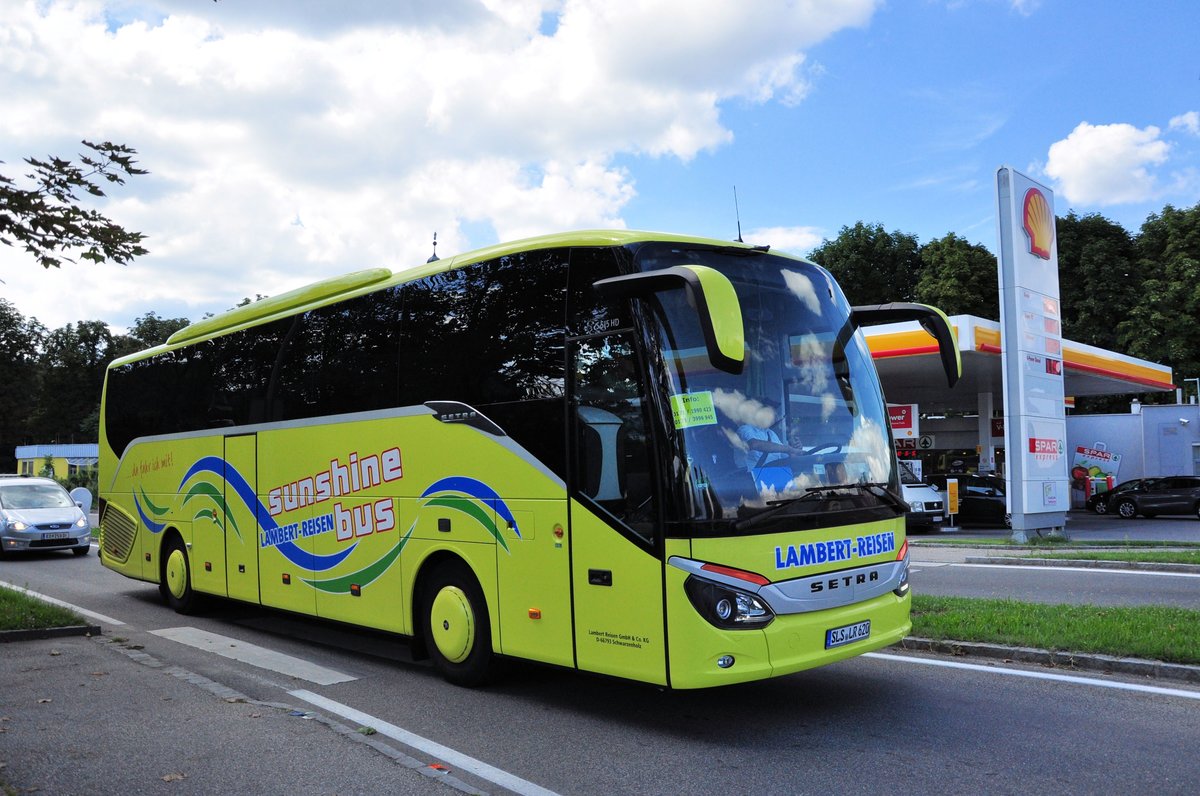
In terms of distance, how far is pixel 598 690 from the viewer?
7434 mm

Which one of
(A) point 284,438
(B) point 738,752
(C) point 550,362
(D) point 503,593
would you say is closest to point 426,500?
(D) point 503,593

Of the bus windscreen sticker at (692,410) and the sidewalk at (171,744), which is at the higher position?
the bus windscreen sticker at (692,410)

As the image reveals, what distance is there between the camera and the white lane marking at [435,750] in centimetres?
518

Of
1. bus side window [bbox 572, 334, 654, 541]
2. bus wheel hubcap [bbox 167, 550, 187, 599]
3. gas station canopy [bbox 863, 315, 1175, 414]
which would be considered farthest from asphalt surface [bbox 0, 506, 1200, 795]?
gas station canopy [bbox 863, 315, 1175, 414]

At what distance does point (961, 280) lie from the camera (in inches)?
1956

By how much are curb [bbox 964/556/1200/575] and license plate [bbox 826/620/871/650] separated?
10.8 metres

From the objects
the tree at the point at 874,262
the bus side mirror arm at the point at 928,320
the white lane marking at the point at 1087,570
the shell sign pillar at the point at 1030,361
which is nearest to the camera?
the bus side mirror arm at the point at 928,320

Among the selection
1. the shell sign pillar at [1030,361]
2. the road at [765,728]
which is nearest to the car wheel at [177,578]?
the road at [765,728]

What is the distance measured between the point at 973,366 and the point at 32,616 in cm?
2617

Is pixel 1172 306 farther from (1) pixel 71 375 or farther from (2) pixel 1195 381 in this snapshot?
(1) pixel 71 375

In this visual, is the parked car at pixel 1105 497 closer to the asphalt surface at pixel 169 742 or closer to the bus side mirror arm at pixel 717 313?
the bus side mirror arm at pixel 717 313

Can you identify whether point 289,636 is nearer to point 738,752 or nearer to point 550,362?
point 550,362

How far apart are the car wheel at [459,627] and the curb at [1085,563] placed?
12045mm

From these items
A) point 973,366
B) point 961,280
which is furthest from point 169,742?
point 961,280
